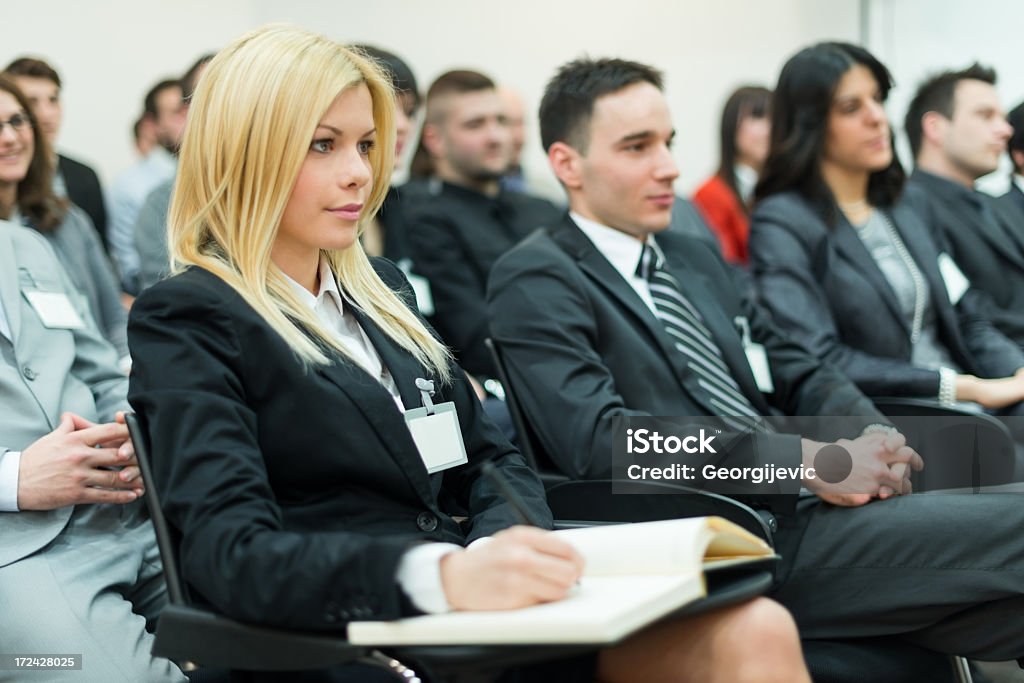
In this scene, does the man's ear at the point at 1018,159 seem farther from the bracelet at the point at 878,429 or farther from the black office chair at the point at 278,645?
the black office chair at the point at 278,645

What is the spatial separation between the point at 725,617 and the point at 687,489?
0.52 m

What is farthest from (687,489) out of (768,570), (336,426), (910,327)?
(910,327)

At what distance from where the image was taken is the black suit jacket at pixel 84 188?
479 centimetres

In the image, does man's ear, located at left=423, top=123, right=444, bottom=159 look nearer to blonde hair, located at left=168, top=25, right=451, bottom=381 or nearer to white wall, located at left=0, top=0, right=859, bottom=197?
white wall, located at left=0, top=0, right=859, bottom=197

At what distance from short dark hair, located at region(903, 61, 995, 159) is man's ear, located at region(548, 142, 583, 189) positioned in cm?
190

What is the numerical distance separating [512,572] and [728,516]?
31.5 inches

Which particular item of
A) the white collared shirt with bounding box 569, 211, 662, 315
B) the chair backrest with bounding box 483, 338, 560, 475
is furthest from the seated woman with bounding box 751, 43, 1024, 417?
the chair backrest with bounding box 483, 338, 560, 475

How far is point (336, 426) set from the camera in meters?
1.59

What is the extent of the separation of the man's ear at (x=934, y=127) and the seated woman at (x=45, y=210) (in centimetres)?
281

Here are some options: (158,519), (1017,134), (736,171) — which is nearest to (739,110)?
(736,171)

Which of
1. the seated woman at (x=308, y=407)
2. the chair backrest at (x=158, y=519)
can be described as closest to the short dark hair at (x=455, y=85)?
the seated woman at (x=308, y=407)

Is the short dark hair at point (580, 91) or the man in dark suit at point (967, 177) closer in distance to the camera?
the short dark hair at point (580, 91)

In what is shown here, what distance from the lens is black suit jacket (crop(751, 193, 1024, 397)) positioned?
299 centimetres

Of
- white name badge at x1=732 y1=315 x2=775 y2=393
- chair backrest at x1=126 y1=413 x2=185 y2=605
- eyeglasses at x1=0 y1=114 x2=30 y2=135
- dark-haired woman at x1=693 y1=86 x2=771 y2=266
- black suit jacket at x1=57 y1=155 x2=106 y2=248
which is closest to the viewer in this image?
chair backrest at x1=126 y1=413 x2=185 y2=605
